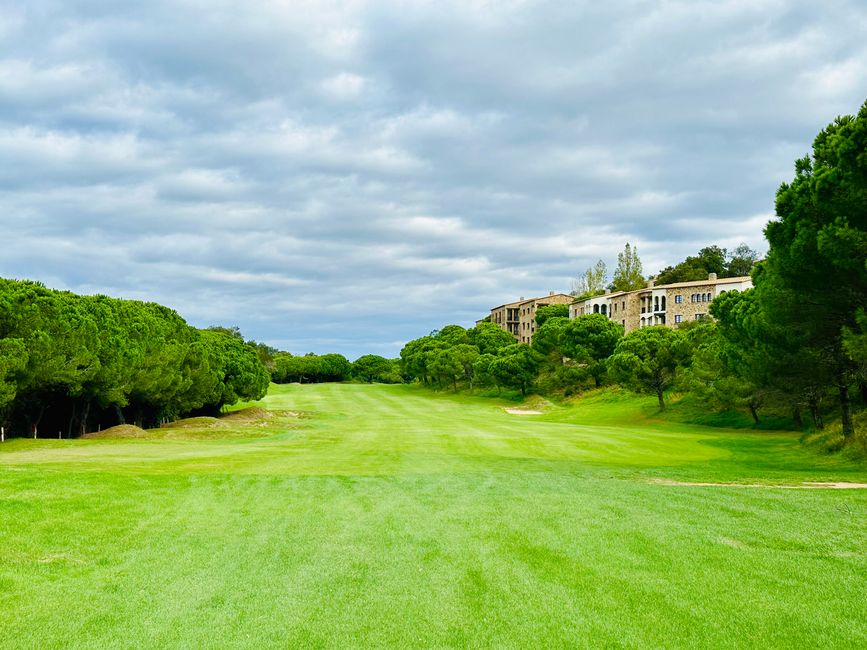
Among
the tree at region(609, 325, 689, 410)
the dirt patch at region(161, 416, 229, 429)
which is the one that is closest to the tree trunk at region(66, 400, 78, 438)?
the dirt patch at region(161, 416, 229, 429)

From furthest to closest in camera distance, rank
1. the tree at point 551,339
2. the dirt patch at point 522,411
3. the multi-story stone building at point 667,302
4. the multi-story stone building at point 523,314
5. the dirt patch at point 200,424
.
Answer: the multi-story stone building at point 523,314
the multi-story stone building at point 667,302
the tree at point 551,339
the dirt patch at point 522,411
the dirt patch at point 200,424

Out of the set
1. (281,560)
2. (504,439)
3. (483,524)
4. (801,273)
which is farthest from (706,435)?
(281,560)

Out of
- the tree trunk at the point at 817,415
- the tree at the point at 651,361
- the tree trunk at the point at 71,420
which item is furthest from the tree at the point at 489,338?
the tree trunk at the point at 71,420

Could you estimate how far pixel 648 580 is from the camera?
7.75m

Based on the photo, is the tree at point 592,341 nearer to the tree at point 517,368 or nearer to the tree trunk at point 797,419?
the tree at point 517,368

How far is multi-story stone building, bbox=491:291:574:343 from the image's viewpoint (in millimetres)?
131500

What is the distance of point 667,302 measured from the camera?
97.1 m

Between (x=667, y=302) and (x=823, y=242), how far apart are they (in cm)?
8169

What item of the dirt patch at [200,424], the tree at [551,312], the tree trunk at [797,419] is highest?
the tree at [551,312]

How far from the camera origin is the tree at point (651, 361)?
56.9 m

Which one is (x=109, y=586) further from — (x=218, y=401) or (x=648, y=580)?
(x=218, y=401)

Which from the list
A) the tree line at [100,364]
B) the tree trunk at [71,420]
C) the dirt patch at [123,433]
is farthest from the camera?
the tree trunk at [71,420]

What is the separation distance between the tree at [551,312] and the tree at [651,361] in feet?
182

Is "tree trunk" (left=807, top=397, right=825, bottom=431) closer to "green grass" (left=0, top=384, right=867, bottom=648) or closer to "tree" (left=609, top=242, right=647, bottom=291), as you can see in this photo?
"green grass" (left=0, top=384, right=867, bottom=648)
